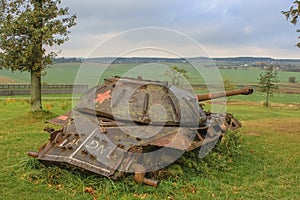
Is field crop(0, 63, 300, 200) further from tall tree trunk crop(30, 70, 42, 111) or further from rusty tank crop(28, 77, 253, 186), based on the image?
tall tree trunk crop(30, 70, 42, 111)

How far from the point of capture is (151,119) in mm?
7973

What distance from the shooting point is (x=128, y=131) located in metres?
7.74

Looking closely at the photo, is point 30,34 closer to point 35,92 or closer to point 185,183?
point 35,92

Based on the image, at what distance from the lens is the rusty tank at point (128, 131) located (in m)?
7.19

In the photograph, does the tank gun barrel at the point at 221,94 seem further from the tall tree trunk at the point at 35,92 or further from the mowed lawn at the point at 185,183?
the tall tree trunk at the point at 35,92

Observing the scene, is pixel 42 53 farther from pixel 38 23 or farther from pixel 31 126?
pixel 31 126

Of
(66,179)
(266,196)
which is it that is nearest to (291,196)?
(266,196)

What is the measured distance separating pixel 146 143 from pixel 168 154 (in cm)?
76

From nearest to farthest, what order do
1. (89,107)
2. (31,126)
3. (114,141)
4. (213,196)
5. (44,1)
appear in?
1. (213,196)
2. (114,141)
3. (89,107)
4. (31,126)
5. (44,1)

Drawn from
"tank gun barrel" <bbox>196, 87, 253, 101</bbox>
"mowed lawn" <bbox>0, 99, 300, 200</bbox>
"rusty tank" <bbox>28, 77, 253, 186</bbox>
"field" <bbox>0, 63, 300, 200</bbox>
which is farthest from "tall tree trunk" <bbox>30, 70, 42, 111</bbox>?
"tank gun barrel" <bbox>196, 87, 253, 101</bbox>

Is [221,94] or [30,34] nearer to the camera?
[221,94]

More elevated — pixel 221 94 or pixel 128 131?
pixel 221 94

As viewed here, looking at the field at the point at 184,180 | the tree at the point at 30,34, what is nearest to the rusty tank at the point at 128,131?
the field at the point at 184,180

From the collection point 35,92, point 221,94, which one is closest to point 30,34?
point 35,92
